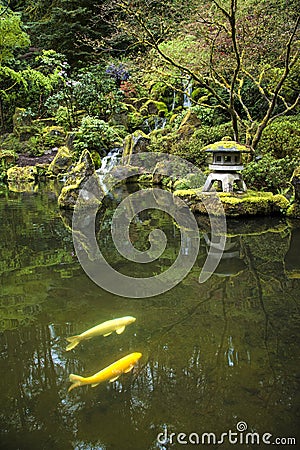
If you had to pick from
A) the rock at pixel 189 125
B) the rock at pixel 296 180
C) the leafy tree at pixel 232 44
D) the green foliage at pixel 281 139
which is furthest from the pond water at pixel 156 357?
the rock at pixel 189 125

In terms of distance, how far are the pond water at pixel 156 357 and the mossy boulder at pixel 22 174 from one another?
10982mm

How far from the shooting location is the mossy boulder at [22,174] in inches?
622

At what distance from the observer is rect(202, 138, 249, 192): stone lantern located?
8008 millimetres

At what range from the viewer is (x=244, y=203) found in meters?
7.77

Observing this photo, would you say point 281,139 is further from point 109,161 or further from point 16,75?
point 16,75

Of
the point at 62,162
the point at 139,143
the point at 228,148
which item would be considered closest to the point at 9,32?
the point at 62,162

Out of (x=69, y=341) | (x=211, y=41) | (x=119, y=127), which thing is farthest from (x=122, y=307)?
(x=119, y=127)

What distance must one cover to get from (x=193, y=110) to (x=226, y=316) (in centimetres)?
1058

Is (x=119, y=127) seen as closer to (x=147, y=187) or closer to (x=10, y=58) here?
(x=147, y=187)

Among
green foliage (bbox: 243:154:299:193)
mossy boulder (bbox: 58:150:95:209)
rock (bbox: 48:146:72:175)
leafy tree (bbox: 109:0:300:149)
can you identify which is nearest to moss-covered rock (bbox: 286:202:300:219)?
green foliage (bbox: 243:154:299:193)

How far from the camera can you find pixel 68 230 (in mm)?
7180

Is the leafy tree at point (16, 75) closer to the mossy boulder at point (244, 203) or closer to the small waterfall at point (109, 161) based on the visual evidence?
the small waterfall at point (109, 161)

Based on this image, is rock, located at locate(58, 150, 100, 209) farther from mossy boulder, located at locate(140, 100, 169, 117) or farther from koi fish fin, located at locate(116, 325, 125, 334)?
mossy boulder, located at locate(140, 100, 169, 117)

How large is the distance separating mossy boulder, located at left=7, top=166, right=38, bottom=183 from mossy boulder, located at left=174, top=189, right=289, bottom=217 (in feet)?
32.0
